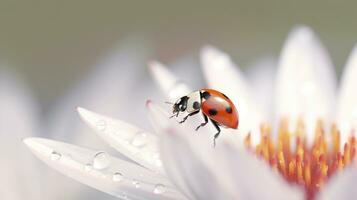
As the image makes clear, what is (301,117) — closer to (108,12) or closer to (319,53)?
(319,53)

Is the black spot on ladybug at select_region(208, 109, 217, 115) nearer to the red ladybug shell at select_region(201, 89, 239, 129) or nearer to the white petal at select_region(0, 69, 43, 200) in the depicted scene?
the red ladybug shell at select_region(201, 89, 239, 129)

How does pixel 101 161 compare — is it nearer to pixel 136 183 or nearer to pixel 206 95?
pixel 136 183

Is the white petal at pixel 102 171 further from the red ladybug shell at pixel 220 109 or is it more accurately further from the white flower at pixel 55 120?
the white flower at pixel 55 120

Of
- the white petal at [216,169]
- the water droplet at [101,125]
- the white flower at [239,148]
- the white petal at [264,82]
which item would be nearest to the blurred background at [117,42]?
the white petal at [264,82]

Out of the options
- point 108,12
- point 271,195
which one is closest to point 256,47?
point 108,12

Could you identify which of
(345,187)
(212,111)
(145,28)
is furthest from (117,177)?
(145,28)

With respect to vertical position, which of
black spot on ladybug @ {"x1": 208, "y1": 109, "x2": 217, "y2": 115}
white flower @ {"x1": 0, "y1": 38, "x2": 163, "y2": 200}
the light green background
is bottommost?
black spot on ladybug @ {"x1": 208, "y1": 109, "x2": 217, "y2": 115}

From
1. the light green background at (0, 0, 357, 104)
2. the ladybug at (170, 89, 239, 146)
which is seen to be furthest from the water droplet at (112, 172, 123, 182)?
the light green background at (0, 0, 357, 104)
